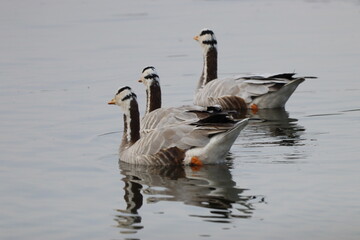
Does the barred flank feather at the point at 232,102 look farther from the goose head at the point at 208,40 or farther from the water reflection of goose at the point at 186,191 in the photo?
the water reflection of goose at the point at 186,191

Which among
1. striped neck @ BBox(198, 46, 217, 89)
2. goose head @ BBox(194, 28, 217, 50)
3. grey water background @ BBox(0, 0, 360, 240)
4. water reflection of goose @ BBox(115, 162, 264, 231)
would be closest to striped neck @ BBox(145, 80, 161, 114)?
grey water background @ BBox(0, 0, 360, 240)

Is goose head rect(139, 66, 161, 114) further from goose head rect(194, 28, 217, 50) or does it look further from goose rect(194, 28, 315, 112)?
goose head rect(194, 28, 217, 50)

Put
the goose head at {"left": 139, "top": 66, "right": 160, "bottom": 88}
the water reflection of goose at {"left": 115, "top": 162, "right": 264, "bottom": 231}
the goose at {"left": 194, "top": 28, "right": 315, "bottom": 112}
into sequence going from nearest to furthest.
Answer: the water reflection of goose at {"left": 115, "top": 162, "right": 264, "bottom": 231} → the goose head at {"left": 139, "top": 66, "right": 160, "bottom": 88} → the goose at {"left": 194, "top": 28, "right": 315, "bottom": 112}

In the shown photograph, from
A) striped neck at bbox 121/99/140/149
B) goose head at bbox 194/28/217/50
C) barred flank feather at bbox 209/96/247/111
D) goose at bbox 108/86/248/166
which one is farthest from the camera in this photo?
goose head at bbox 194/28/217/50

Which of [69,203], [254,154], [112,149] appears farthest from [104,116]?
[69,203]

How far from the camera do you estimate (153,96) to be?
50.3ft

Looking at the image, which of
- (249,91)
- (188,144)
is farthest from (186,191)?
(249,91)

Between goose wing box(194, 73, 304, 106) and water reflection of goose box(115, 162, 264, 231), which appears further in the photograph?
goose wing box(194, 73, 304, 106)

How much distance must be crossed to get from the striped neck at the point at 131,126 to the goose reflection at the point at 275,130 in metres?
1.77

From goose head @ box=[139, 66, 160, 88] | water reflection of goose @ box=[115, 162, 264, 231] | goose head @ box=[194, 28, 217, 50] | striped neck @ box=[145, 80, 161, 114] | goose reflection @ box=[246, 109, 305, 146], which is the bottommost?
water reflection of goose @ box=[115, 162, 264, 231]

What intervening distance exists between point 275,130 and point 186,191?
4.17 meters

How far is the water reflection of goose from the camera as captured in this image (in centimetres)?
1019

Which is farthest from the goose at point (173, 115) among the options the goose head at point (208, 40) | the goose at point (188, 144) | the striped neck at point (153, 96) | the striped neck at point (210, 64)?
the goose head at point (208, 40)

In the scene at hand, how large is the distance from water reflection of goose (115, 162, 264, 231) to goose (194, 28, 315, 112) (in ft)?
16.1
